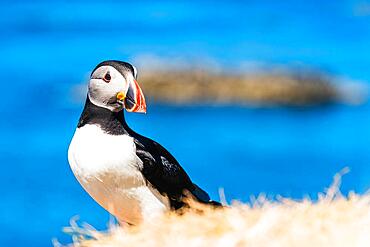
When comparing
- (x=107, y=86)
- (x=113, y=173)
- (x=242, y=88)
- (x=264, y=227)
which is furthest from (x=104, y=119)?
(x=242, y=88)

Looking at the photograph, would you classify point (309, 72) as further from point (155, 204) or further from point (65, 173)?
point (155, 204)

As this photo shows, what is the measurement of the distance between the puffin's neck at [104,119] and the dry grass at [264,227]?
86 centimetres

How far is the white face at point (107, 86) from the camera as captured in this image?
3537 mm

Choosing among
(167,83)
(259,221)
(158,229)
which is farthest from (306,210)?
(167,83)

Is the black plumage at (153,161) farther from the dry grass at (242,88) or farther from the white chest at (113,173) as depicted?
the dry grass at (242,88)

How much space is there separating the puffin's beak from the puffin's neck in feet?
0.28

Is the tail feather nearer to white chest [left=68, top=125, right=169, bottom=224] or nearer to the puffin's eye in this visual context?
white chest [left=68, top=125, right=169, bottom=224]

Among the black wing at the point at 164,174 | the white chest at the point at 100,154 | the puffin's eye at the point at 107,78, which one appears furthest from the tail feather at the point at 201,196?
the puffin's eye at the point at 107,78

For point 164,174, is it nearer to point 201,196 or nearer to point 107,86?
point 201,196

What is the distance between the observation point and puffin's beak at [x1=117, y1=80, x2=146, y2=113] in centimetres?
346

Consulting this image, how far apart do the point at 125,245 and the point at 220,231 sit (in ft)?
0.89

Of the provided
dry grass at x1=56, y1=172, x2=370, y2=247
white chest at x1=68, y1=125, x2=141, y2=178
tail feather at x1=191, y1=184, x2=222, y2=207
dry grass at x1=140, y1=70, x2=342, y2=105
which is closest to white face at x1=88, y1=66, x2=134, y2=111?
white chest at x1=68, y1=125, x2=141, y2=178

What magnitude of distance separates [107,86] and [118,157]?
29 cm

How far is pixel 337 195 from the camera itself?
282 cm
